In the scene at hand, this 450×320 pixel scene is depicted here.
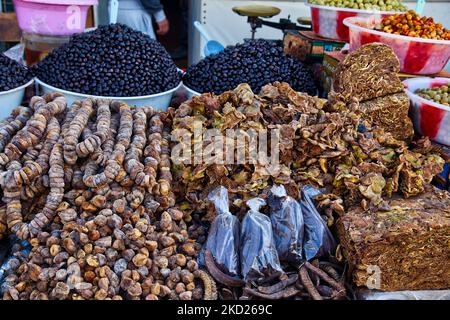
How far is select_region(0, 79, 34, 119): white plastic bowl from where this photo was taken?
6.98ft

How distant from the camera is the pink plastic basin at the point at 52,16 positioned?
2.57 m

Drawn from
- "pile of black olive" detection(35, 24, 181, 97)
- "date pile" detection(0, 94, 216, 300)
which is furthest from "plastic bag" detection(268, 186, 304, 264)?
"pile of black olive" detection(35, 24, 181, 97)

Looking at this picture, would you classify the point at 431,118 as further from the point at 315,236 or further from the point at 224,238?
the point at 224,238

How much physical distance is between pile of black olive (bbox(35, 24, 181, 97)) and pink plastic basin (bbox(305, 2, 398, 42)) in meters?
0.98

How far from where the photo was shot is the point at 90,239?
1402 millimetres

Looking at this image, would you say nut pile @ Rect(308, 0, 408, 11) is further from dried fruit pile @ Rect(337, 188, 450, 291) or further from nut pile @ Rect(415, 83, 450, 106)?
dried fruit pile @ Rect(337, 188, 450, 291)

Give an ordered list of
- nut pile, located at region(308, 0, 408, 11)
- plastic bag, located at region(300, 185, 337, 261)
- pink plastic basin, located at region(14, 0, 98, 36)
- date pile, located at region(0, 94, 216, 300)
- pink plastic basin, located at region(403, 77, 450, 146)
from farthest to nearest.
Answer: nut pile, located at region(308, 0, 408, 11) → pink plastic basin, located at region(14, 0, 98, 36) → pink plastic basin, located at region(403, 77, 450, 146) → plastic bag, located at region(300, 185, 337, 261) → date pile, located at region(0, 94, 216, 300)

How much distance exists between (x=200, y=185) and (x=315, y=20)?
1619mm

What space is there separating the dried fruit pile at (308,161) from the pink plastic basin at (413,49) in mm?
628

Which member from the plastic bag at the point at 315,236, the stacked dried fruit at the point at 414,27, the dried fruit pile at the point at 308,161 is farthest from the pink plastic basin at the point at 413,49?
the plastic bag at the point at 315,236

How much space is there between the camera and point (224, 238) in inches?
59.8

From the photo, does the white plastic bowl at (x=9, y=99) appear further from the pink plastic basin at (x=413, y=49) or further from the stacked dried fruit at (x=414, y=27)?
the stacked dried fruit at (x=414, y=27)

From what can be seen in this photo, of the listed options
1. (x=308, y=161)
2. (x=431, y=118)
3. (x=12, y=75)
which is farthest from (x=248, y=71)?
(x=12, y=75)
